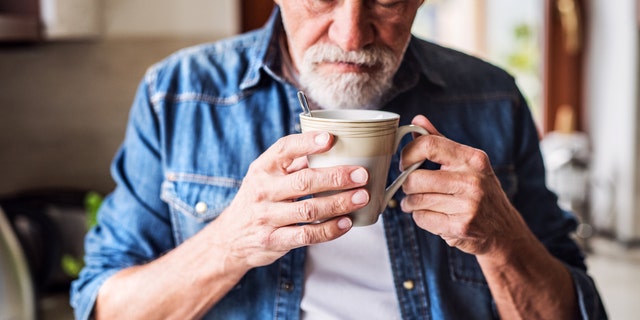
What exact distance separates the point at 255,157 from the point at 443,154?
0.32m

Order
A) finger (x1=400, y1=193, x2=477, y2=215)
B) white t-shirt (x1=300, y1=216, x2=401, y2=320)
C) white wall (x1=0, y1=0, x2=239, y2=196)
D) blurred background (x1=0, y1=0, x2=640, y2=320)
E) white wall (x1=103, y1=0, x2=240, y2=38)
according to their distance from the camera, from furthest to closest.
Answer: white wall (x1=103, y1=0, x2=240, y2=38) → white wall (x1=0, y1=0, x2=239, y2=196) → blurred background (x1=0, y1=0, x2=640, y2=320) → white t-shirt (x1=300, y1=216, x2=401, y2=320) → finger (x1=400, y1=193, x2=477, y2=215)

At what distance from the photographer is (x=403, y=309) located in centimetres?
98

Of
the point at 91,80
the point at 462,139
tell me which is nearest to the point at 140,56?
the point at 91,80

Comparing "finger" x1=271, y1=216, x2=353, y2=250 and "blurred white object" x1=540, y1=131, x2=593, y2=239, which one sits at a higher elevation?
"finger" x1=271, y1=216, x2=353, y2=250

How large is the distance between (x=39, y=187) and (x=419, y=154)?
1.70m

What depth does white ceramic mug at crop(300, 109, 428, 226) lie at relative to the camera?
701 mm

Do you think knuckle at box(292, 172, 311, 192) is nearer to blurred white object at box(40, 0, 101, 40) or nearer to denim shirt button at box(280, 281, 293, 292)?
denim shirt button at box(280, 281, 293, 292)

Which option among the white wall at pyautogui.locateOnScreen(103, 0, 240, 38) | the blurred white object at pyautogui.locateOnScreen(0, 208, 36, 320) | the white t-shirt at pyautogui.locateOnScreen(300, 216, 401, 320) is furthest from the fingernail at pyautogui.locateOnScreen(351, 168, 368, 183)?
the white wall at pyautogui.locateOnScreen(103, 0, 240, 38)

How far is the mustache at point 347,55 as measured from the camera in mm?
872

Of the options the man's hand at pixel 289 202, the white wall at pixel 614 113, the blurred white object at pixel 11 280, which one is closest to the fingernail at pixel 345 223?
the man's hand at pixel 289 202

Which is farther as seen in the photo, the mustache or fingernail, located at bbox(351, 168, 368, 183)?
the mustache

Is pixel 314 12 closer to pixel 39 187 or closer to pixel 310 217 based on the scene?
pixel 310 217

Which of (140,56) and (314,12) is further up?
(314,12)

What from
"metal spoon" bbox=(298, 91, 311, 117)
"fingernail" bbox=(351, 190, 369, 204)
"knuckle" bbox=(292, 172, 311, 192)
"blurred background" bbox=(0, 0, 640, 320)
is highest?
"metal spoon" bbox=(298, 91, 311, 117)
